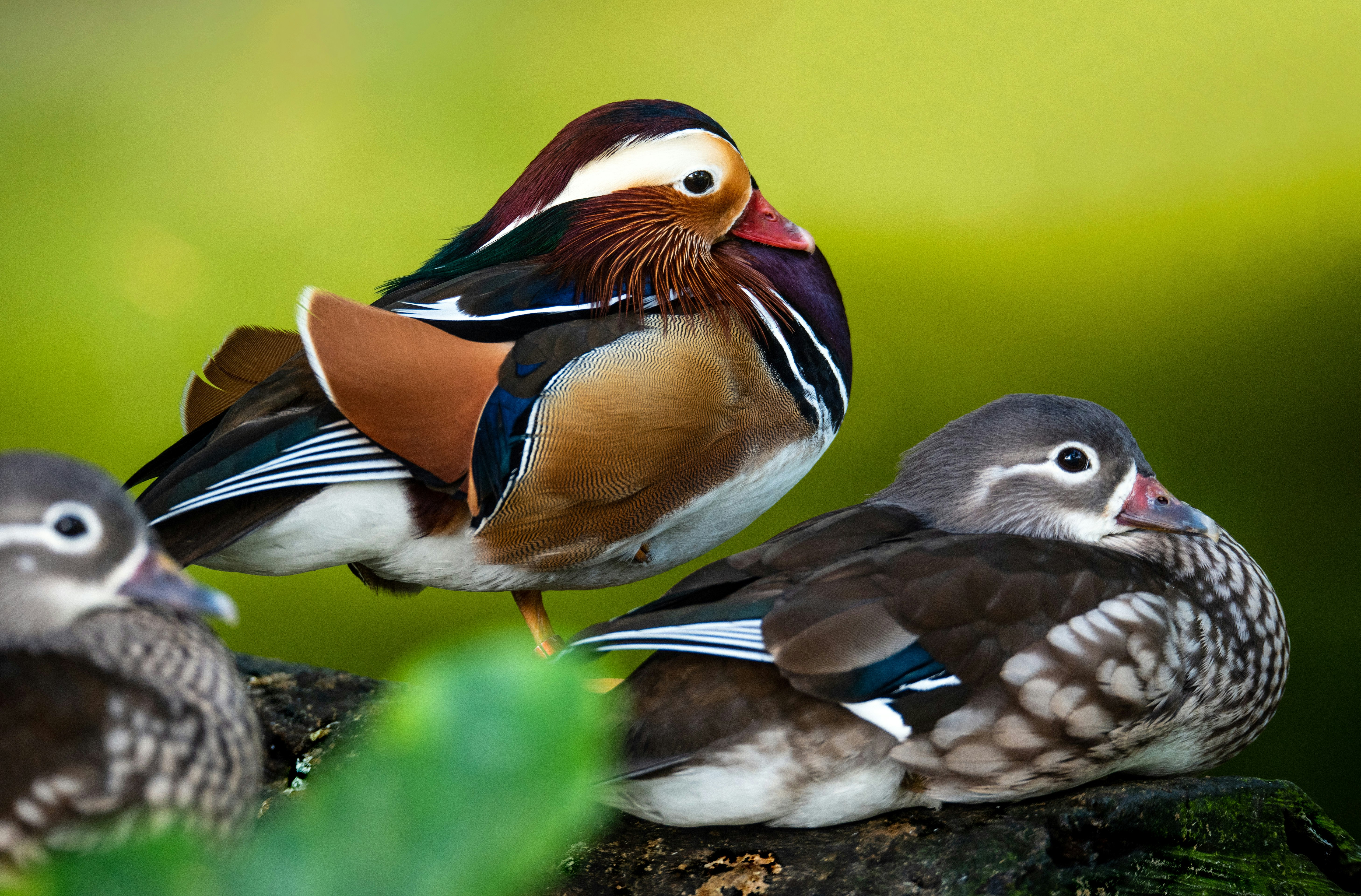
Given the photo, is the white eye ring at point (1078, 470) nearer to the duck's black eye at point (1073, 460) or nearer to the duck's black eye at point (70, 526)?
the duck's black eye at point (1073, 460)

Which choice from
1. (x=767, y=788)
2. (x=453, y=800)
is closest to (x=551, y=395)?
(x=767, y=788)

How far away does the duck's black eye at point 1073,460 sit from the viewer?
2.62ft

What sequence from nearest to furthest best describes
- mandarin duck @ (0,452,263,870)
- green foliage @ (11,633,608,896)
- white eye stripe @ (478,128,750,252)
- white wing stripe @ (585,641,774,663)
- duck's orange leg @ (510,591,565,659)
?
1. green foliage @ (11,633,608,896)
2. mandarin duck @ (0,452,263,870)
3. white wing stripe @ (585,641,774,663)
4. white eye stripe @ (478,128,750,252)
5. duck's orange leg @ (510,591,565,659)

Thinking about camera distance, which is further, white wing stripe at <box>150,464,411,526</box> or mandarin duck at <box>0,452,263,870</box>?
white wing stripe at <box>150,464,411,526</box>

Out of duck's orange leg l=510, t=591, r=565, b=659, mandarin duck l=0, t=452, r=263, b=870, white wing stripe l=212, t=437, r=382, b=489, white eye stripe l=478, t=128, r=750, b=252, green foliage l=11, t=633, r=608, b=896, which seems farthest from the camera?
duck's orange leg l=510, t=591, r=565, b=659

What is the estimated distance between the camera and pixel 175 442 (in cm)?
85

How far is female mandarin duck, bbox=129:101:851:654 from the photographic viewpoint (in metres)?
0.75

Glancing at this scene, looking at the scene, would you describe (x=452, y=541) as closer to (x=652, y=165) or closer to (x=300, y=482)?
(x=300, y=482)

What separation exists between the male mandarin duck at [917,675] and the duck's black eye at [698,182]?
32cm

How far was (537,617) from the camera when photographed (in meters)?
1.05

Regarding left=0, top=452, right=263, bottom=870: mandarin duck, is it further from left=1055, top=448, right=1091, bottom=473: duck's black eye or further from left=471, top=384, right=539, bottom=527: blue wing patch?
left=1055, top=448, right=1091, bottom=473: duck's black eye

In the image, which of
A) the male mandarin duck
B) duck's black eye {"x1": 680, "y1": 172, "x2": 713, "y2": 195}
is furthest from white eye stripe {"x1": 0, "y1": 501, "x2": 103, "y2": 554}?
duck's black eye {"x1": 680, "y1": 172, "x2": 713, "y2": 195}

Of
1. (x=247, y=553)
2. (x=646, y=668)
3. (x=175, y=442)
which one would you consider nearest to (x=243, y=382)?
(x=175, y=442)

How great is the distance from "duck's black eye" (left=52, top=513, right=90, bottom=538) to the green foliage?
30 centimetres
